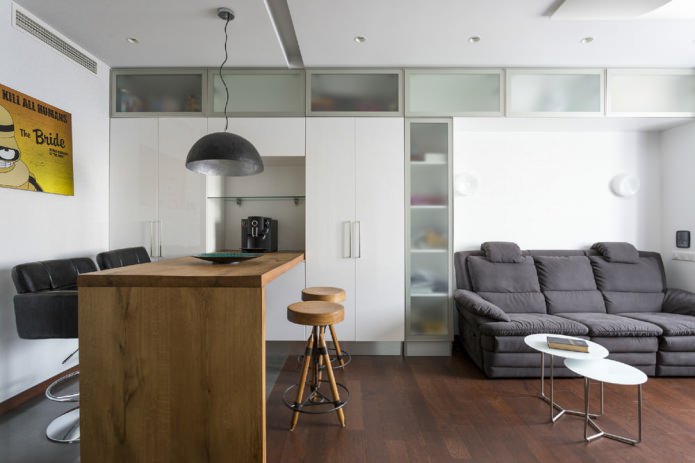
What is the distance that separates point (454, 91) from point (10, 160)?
11.2ft

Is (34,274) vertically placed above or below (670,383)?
above

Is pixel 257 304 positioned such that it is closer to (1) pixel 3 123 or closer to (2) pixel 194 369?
(2) pixel 194 369

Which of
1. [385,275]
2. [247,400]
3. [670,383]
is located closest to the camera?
[247,400]

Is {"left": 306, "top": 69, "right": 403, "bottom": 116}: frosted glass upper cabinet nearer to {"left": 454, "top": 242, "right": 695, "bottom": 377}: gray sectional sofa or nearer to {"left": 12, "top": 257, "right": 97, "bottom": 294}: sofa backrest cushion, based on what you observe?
{"left": 454, "top": 242, "right": 695, "bottom": 377}: gray sectional sofa

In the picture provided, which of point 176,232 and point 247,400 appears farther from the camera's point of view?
point 176,232

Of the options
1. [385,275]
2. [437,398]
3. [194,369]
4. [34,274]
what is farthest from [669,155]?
[34,274]

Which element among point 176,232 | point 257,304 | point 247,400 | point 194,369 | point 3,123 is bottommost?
point 247,400

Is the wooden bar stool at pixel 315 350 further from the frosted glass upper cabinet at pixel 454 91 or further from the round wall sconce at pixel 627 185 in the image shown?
the round wall sconce at pixel 627 185

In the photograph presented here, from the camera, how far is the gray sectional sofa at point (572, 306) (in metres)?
2.51

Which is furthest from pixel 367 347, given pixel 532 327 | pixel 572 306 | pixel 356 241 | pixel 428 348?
pixel 572 306

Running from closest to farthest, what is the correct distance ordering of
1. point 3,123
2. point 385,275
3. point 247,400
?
point 247,400
point 3,123
point 385,275

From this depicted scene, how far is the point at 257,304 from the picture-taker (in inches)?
51.9

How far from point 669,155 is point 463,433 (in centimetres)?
361

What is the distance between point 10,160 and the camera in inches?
83.4
